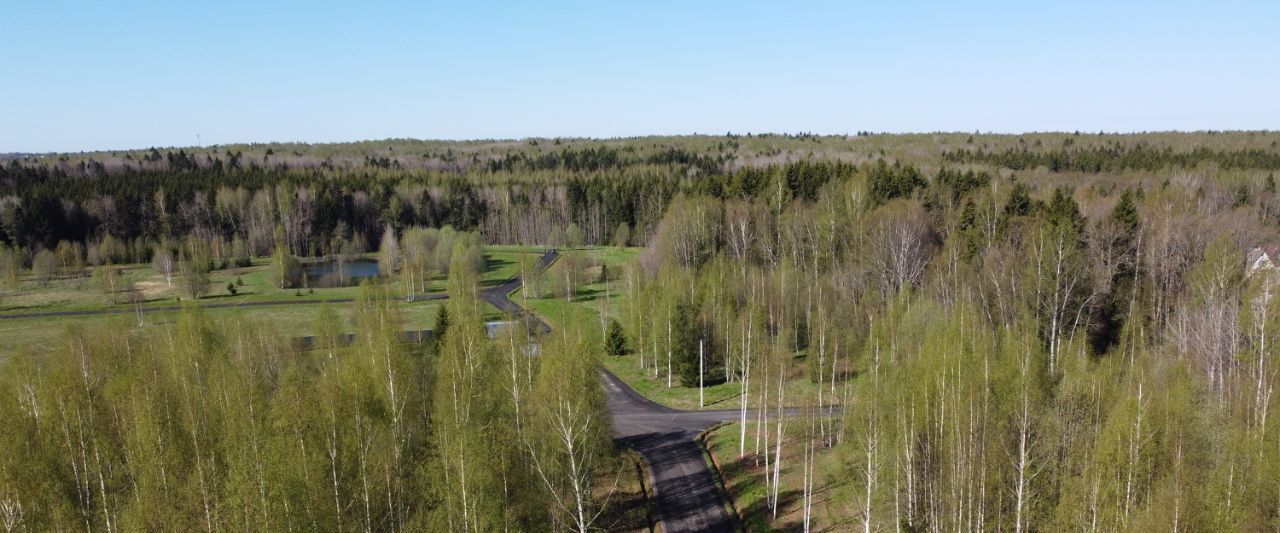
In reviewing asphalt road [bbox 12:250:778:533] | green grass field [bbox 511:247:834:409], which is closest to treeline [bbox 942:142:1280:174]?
green grass field [bbox 511:247:834:409]

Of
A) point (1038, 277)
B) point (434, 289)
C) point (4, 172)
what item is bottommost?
point (434, 289)

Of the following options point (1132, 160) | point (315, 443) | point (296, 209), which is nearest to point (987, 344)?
point (315, 443)

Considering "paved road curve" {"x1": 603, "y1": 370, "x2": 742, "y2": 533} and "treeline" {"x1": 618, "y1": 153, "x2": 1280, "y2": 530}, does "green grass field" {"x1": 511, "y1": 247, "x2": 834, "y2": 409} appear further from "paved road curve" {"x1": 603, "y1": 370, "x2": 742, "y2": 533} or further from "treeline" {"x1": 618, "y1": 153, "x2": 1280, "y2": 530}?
"paved road curve" {"x1": 603, "y1": 370, "x2": 742, "y2": 533}

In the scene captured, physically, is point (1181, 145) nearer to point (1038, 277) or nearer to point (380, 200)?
point (1038, 277)

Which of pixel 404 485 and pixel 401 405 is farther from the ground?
pixel 401 405

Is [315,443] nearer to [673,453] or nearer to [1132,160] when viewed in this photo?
[673,453]

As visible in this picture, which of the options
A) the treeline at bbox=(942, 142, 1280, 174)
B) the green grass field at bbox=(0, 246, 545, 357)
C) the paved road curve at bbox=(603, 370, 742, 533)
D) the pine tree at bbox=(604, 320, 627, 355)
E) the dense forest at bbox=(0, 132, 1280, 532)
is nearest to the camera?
the dense forest at bbox=(0, 132, 1280, 532)

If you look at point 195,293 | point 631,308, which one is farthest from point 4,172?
point 631,308
